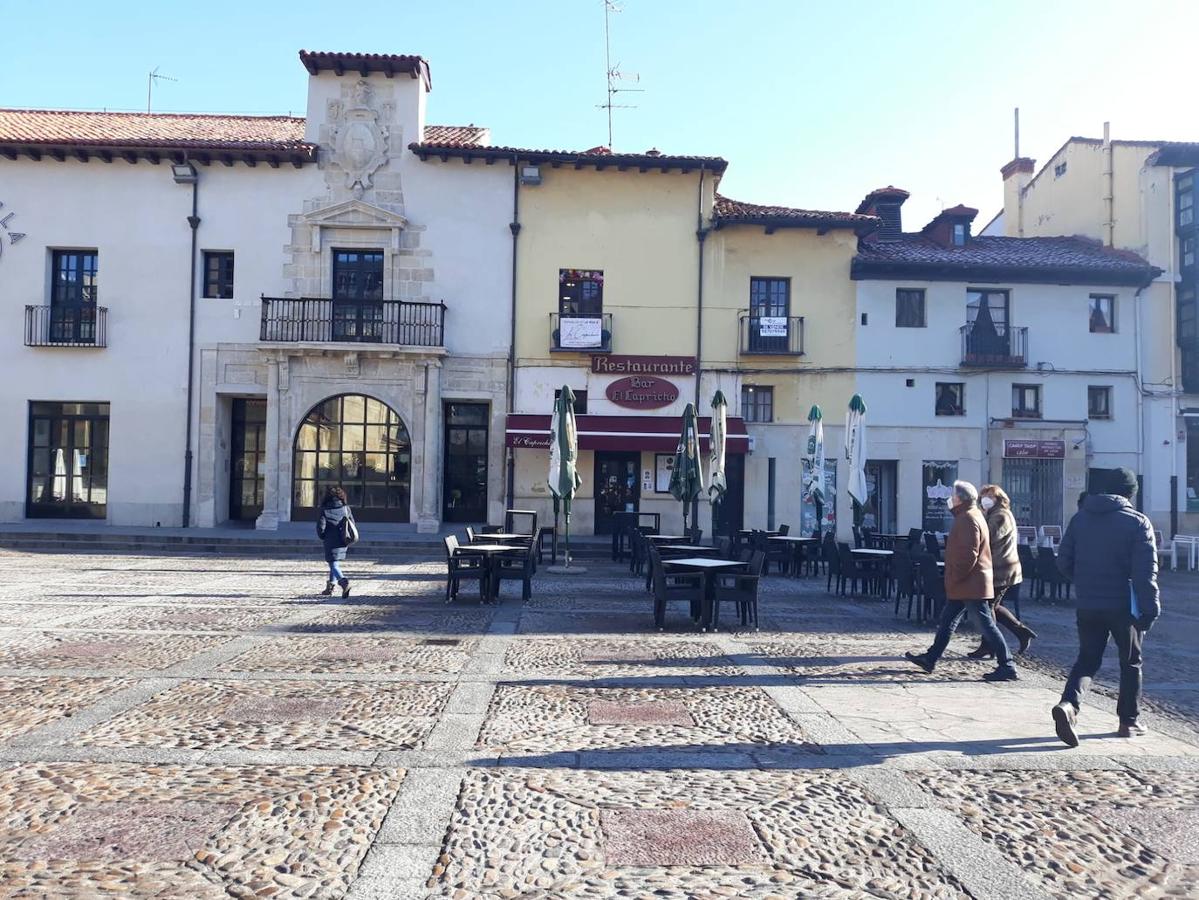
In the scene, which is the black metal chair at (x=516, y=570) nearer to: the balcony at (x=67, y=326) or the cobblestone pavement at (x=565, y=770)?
the cobblestone pavement at (x=565, y=770)

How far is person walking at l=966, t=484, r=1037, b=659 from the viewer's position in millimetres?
8195

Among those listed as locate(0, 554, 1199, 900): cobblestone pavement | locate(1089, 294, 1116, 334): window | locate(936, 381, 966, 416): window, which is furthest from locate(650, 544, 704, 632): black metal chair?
locate(1089, 294, 1116, 334): window

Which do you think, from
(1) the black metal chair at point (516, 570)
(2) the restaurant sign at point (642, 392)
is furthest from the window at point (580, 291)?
(1) the black metal chair at point (516, 570)

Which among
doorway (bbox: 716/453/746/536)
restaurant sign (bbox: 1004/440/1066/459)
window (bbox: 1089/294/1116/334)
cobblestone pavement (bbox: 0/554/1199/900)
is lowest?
cobblestone pavement (bbox: 0/554/1199/900)

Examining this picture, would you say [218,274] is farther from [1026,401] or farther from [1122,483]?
[1122,483]

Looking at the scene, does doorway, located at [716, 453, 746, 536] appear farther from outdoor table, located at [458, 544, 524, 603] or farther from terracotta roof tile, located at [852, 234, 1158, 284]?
outdoor table, located at [458, 544, 524, 603]

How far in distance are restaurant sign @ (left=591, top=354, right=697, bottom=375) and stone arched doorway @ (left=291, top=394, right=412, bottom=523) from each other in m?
A: 5.24

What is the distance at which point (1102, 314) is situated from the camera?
76.3 ft

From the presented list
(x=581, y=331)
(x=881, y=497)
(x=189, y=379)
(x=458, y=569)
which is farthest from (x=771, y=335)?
(x=189, y=379)

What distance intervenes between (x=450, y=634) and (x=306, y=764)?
417 centimetres

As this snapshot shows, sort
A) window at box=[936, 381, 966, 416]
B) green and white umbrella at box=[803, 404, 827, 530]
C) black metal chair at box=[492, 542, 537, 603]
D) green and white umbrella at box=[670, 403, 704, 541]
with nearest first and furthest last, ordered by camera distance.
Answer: black metal chair at box=[492, 542, 537, 603]
green and white umbrella at box=[670, 403, 704, 541]
green and white umbrella at box=[803, 404, 827, 530]
window at box=[936, 381, 966, 416]

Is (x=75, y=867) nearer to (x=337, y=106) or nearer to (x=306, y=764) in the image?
(x=306, y=764)

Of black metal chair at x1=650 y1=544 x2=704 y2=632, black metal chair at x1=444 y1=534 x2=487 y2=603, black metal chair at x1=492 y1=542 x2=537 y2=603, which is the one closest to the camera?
black metal chair at x1=650 y1=544 x2=704 y2=632

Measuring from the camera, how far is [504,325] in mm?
22250
